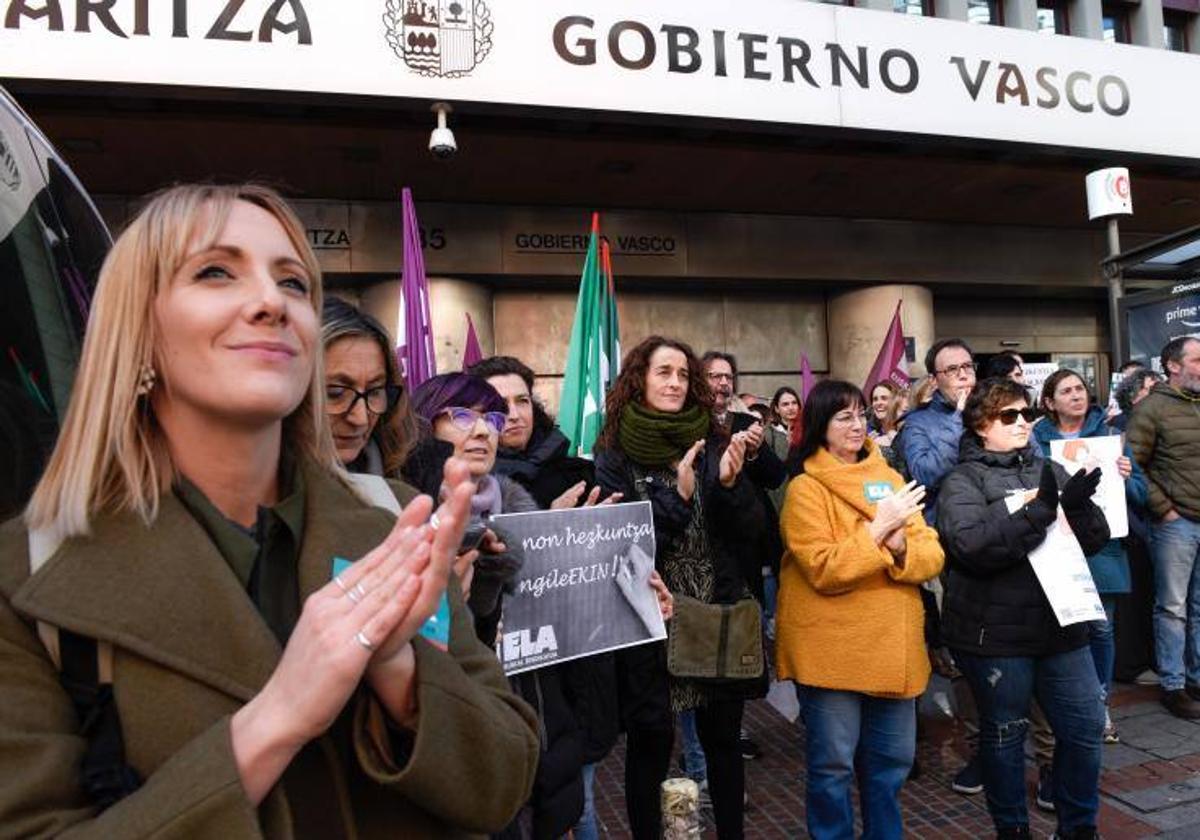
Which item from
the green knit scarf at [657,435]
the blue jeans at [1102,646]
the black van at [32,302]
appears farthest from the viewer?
the blue jeans at [1102,646]

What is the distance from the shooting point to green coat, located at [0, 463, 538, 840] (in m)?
0.92

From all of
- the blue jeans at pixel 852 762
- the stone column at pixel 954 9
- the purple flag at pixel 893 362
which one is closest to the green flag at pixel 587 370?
the blue jeans at pixel 852 762

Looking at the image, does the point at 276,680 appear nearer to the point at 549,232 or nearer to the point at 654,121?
the point at 654,121

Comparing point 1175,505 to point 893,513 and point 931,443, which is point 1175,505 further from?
point 893,513

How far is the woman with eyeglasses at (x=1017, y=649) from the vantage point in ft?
10.1

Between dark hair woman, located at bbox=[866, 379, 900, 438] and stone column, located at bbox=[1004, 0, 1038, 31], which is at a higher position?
stone column, located at bbox=[1004, 0, 1038, 31]

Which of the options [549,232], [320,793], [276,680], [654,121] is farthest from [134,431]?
[549,232]

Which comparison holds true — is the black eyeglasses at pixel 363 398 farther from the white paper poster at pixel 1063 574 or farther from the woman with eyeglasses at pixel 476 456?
the white paper poster at pixel 1063 574

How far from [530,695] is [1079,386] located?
3.73 meters

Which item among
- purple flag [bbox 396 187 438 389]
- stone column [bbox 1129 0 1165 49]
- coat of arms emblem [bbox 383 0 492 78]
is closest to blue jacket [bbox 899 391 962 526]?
purple flag [bbox 396 187 438 389]

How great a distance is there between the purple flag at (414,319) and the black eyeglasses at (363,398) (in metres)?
2.37

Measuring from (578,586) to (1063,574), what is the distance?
1952 mm

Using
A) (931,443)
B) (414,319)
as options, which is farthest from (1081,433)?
(414,319)

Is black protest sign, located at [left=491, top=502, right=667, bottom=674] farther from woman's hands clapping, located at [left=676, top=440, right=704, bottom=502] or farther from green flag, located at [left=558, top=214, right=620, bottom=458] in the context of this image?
green flag, located at [left=558, top=214, right=620, bottom=458]
